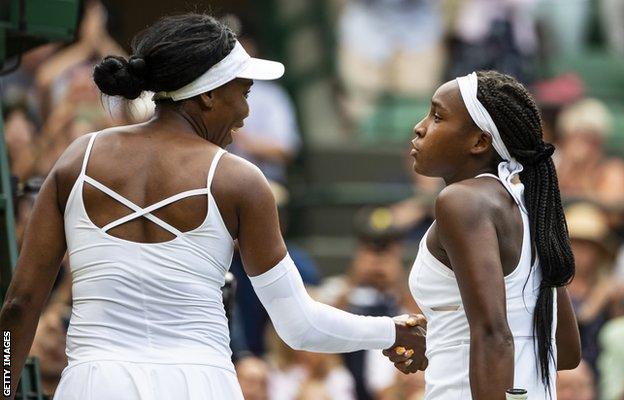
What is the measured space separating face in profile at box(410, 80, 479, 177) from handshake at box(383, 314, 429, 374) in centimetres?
52

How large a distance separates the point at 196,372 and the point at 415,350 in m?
0.92

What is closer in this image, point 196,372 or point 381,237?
point 196,372

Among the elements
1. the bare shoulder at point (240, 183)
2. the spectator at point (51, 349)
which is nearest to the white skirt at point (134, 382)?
the bare shoulder at point (240, 183)

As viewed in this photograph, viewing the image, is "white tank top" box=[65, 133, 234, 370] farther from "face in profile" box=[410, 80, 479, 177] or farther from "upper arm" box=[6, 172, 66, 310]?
"face in profile" box=[410, 80, 479, 177]

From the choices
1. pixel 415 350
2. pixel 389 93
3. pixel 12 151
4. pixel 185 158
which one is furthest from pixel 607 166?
pixel 185 158

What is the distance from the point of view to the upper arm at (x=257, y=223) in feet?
13.7

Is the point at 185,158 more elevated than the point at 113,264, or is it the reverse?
the point at 185,158

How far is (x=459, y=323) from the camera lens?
4.45m

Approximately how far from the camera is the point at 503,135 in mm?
4516

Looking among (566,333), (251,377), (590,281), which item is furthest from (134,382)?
(590,281)

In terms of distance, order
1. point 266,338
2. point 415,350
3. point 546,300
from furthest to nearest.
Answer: point 266,338
point 415,350
point 546,300

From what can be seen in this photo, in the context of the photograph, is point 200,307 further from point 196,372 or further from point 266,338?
point 266,338

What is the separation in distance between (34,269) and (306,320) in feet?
2.64

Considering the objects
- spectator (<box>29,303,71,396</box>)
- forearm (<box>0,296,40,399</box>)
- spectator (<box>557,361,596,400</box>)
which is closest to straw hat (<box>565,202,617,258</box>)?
spectator (<box>557,361,596,400</box>)
